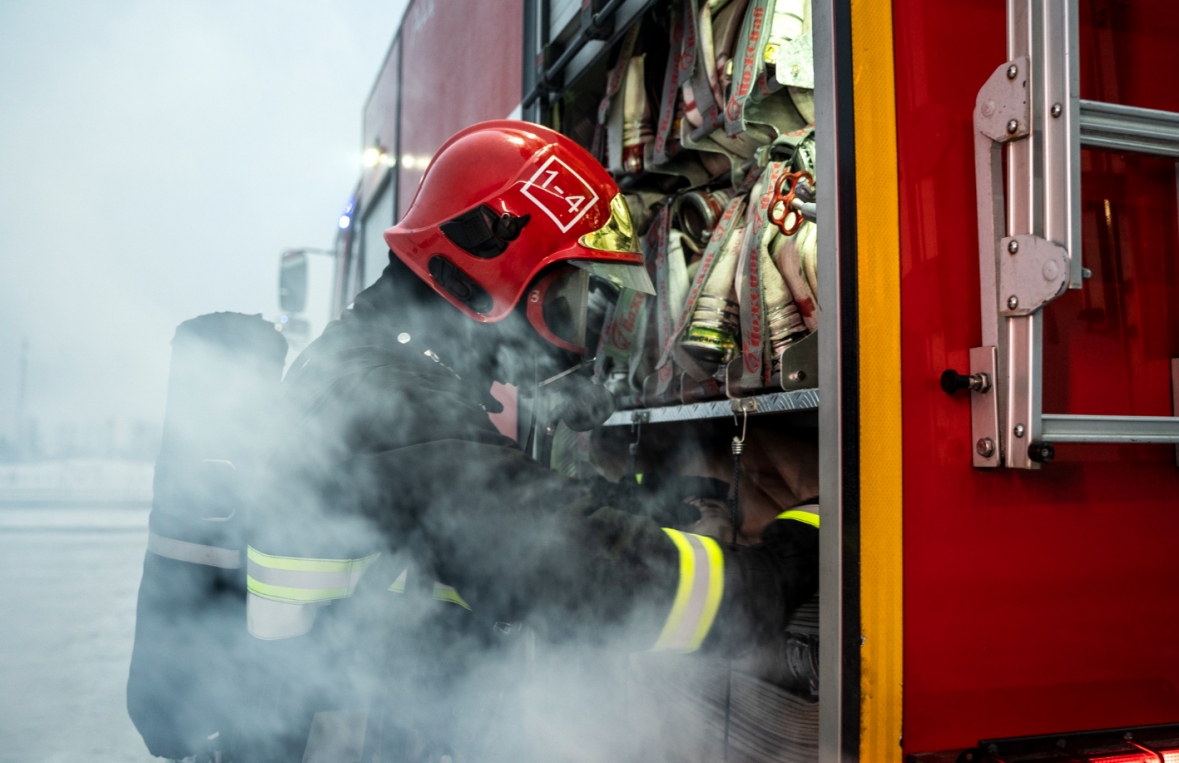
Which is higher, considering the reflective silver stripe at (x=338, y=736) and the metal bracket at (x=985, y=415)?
the metal bracket at (x=985, y=415)

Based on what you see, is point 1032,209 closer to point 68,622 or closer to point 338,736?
point 338,736

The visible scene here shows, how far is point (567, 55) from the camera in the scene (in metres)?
2.61

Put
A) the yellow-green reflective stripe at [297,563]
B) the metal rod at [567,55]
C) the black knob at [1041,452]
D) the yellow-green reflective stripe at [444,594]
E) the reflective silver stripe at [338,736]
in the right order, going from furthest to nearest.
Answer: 1. the metal rod at [567,55]
2. the reflective silver stripe at [338,736]
3. the yellow-green reflective stripe at [444,594]
4. the yellow-green reflective stripe at [297,563]
5. the black knob at [1041,452]

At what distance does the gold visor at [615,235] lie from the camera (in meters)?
1.80

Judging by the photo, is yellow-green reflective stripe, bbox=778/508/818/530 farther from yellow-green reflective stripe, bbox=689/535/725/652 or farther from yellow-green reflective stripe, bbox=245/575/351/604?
yellow-green reflective stripe, bbox=245/575/351/604

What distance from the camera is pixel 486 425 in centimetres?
134

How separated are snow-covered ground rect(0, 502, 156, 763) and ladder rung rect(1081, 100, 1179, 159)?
1.83 metres

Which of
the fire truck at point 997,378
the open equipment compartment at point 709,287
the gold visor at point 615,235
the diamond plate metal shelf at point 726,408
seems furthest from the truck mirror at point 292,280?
the fire truck at point 997,378

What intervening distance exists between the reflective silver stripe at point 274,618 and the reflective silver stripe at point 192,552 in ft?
0.81

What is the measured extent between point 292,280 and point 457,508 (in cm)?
134

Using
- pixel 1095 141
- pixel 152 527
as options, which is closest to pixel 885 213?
pixel 1095 141

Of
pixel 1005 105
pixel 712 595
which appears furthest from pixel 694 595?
pixel 1005 105

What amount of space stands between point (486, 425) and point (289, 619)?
0.53 m

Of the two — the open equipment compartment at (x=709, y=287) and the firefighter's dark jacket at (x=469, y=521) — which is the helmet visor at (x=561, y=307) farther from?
the firefighter's dark jacket at (x=469, y=521)
